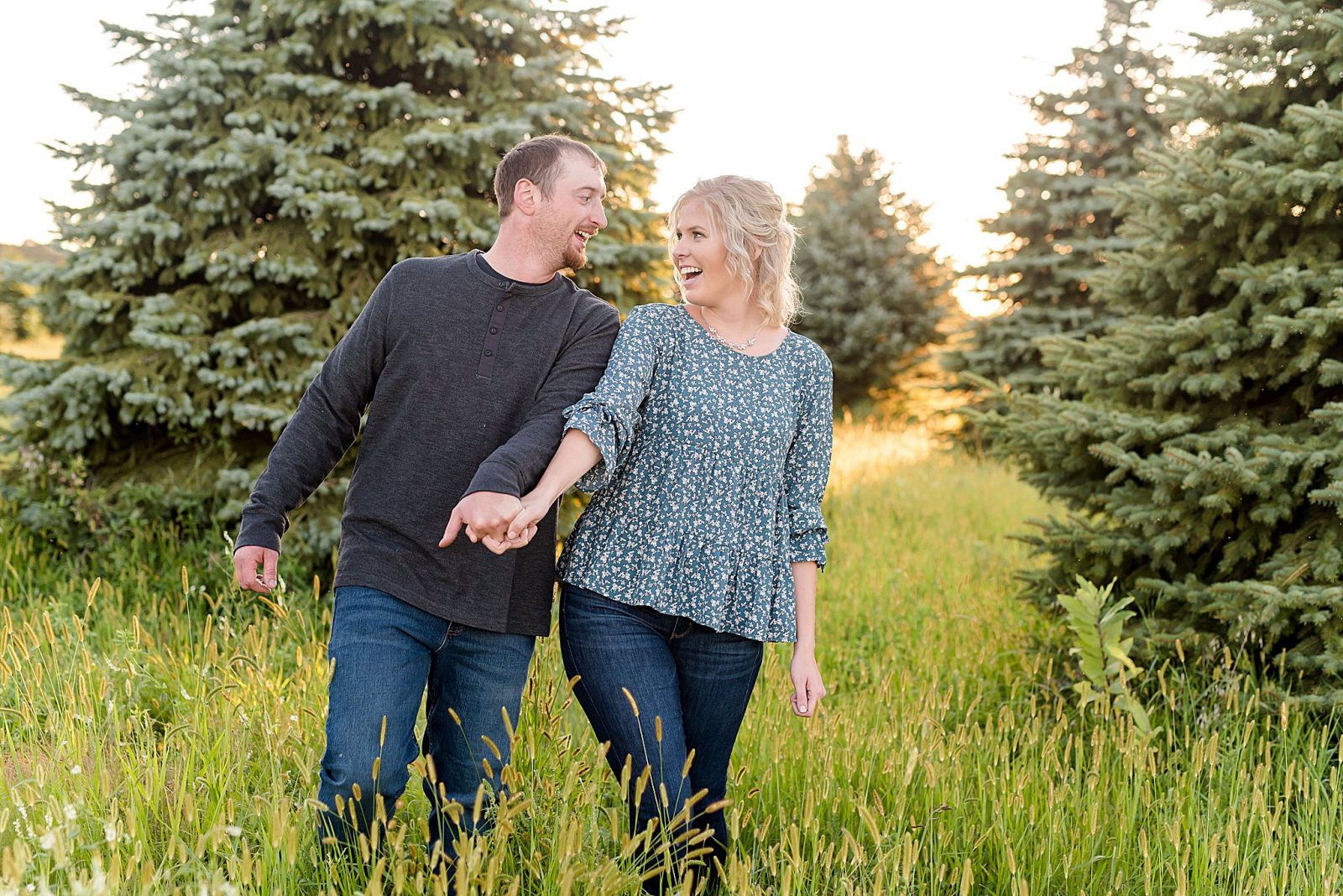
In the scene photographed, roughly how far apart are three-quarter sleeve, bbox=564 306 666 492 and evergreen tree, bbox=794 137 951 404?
1784 cm

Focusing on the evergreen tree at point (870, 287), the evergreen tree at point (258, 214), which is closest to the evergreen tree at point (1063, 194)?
the evergreen tree at point (870, 287)

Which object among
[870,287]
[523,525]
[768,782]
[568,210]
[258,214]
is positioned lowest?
[768,782]

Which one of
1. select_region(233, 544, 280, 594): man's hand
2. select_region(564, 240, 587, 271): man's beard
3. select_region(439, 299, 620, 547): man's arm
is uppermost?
select_region(564, 240, 587, 271): man's beard

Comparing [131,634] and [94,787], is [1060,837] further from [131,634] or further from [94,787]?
[131,634]

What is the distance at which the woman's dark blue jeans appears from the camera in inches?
104

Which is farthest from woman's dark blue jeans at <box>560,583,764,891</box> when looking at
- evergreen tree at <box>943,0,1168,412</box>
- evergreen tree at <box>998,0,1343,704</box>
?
evergreen tree at <box>943,0,1168,412</box>

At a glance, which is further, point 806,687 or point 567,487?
point 806,687

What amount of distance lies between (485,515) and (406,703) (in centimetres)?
62

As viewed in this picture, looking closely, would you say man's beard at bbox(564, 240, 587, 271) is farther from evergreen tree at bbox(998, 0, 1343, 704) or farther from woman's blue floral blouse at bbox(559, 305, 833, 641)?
evergreen tree at bbox(998, 0, 1343, 704)

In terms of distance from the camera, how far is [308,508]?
6.25 m

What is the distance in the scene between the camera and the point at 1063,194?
1546cm

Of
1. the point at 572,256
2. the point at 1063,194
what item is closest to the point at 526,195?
the point at 572,256

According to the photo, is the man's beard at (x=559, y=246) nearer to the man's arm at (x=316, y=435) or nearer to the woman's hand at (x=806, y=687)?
the man's arm at (x=316, y=435)

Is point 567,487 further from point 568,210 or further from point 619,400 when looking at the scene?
point 568,210
